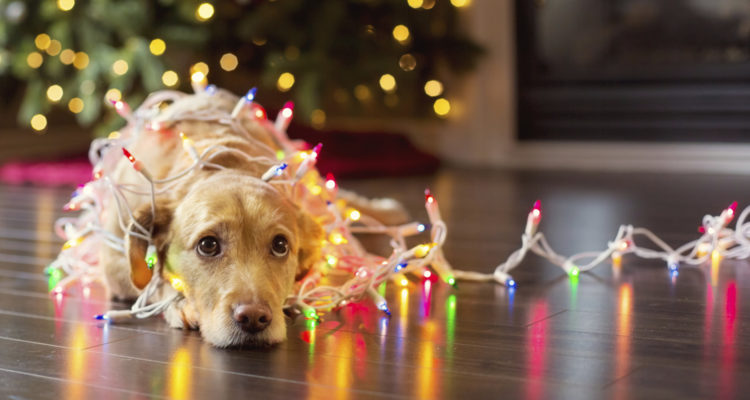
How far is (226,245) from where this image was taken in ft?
5.22

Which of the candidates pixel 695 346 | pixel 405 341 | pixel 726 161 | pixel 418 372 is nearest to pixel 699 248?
pixel 695 346

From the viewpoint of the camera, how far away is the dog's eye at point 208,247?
5.24 ft

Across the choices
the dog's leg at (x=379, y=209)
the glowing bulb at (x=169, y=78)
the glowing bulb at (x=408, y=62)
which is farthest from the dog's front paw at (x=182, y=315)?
the glowing bulb at (x=408, y=62)

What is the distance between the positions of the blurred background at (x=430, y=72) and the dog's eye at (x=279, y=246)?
320cm

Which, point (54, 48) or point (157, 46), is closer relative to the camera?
point (157, 46)

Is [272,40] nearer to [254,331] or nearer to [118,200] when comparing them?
[118,200]

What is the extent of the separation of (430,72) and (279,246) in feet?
14.2

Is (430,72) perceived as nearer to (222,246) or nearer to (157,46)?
(157,46)

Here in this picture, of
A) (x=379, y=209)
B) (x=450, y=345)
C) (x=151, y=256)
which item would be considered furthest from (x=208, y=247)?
(x=379, y=209)

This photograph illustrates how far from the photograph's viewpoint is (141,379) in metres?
1.34

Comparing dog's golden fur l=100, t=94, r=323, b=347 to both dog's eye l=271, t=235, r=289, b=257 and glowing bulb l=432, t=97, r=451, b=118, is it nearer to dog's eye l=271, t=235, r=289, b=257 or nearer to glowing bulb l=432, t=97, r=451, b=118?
dog's eye l=271, t=235, r=289, b=257

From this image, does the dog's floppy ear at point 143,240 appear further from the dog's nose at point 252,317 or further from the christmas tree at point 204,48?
the christmas tree at point 204,48

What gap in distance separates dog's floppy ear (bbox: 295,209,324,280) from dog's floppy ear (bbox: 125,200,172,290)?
24 centimetres

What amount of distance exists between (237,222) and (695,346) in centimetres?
77
